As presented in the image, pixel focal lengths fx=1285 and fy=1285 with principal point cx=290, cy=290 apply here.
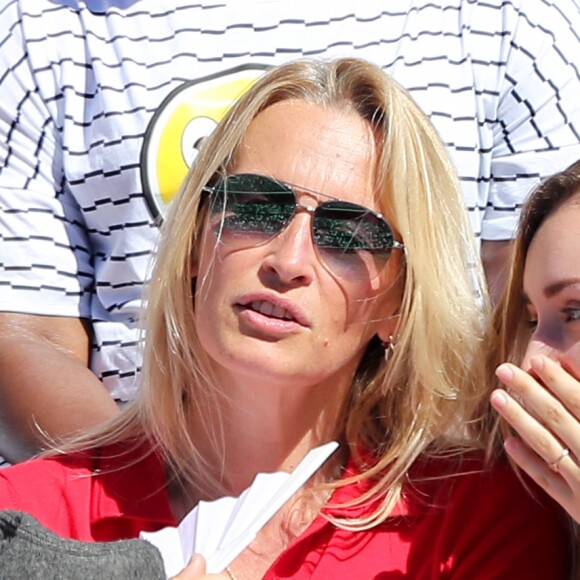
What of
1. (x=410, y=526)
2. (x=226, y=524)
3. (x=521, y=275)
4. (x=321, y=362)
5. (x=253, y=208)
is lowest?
(x=410, y=526)

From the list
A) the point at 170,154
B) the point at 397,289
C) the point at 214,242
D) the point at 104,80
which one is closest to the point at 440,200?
the point at 397,289

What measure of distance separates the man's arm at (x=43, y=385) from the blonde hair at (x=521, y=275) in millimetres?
763

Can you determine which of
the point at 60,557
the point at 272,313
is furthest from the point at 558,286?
the point at 60,557

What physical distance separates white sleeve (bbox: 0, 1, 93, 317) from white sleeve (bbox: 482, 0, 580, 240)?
83 centimetres

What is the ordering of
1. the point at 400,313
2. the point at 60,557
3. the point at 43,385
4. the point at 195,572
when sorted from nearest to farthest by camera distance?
the point at 60,557, the point at 195,572, the point at 400,313, the point at 43,385

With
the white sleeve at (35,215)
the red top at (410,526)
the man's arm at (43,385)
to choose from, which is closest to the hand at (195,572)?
the red top at (410,526)

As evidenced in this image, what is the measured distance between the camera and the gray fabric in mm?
1401

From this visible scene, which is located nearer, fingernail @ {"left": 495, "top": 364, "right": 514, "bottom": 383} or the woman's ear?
fingernail @ {"left": 495, "top": 364, "right": 514, "bottom": 383}

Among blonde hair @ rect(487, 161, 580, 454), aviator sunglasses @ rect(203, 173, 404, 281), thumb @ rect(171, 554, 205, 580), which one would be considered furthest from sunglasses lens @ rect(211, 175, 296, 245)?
thumb @ rect(171, 554, 205, 580)

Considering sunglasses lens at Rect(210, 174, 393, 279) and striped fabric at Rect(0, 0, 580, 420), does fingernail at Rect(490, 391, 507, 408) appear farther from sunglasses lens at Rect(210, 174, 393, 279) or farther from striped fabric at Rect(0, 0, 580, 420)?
striped fabric at Rect(0, 0, 580, 420)

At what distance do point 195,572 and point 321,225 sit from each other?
1.84ft

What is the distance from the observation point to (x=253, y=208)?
187cm

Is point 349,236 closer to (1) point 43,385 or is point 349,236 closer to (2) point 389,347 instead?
(2) point 389,347

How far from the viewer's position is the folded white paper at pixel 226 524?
160cm
